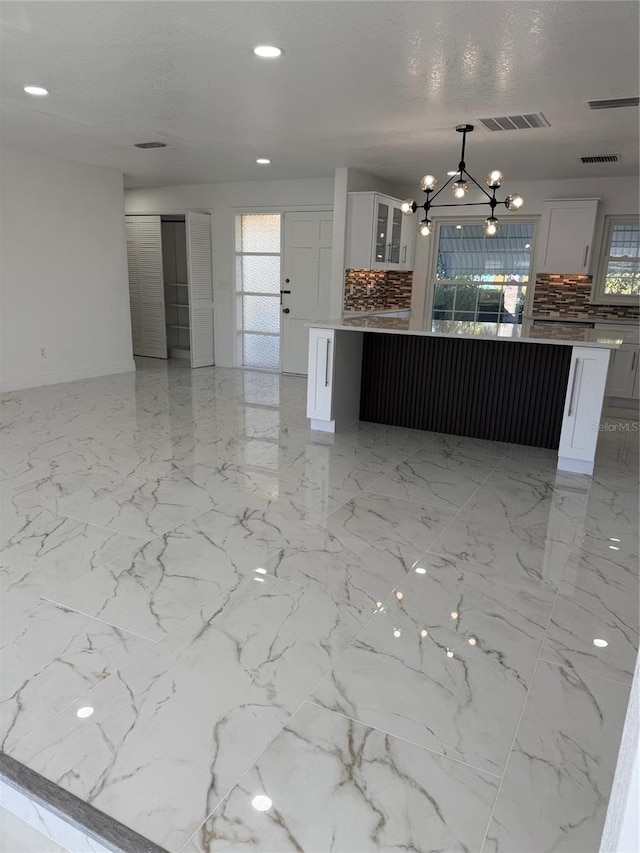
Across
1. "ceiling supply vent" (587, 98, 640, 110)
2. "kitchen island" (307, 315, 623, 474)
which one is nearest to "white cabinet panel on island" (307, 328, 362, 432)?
"kitchen island" (307, 315, 623, 474)

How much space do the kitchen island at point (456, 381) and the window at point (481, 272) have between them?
269 centimetres

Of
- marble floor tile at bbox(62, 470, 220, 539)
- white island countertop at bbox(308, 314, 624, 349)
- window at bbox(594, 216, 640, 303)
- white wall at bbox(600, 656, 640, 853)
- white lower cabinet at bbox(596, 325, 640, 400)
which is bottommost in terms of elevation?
marble floor tile at bbox(62, 470, 220, 539)

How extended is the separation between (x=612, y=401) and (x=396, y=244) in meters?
3.20

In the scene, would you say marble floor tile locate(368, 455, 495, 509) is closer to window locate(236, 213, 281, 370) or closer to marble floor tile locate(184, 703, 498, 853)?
marble floor tile locate(184, 703, 498, 853)

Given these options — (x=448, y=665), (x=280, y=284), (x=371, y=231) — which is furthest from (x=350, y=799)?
(x=280, y=284)

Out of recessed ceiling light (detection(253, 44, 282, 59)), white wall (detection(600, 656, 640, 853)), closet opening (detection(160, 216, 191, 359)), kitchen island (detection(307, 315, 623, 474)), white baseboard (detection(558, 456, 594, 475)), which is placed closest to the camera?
white wall (detection(600, 656, 640, 853))

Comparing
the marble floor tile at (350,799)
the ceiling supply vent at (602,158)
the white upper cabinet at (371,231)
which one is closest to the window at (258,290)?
the white upper cabinet at (371,231)

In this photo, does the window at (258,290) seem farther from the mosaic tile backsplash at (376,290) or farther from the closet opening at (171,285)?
the mosaic tile backsplash at (376,290)

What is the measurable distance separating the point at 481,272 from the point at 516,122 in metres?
3.38

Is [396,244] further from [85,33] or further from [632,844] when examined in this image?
[632,844]

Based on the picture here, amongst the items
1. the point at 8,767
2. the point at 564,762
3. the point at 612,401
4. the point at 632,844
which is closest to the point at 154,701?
the point at 8,767

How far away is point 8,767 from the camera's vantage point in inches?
64.2

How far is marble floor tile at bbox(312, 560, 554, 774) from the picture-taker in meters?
1.83

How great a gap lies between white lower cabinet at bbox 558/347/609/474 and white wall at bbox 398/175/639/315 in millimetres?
3596
